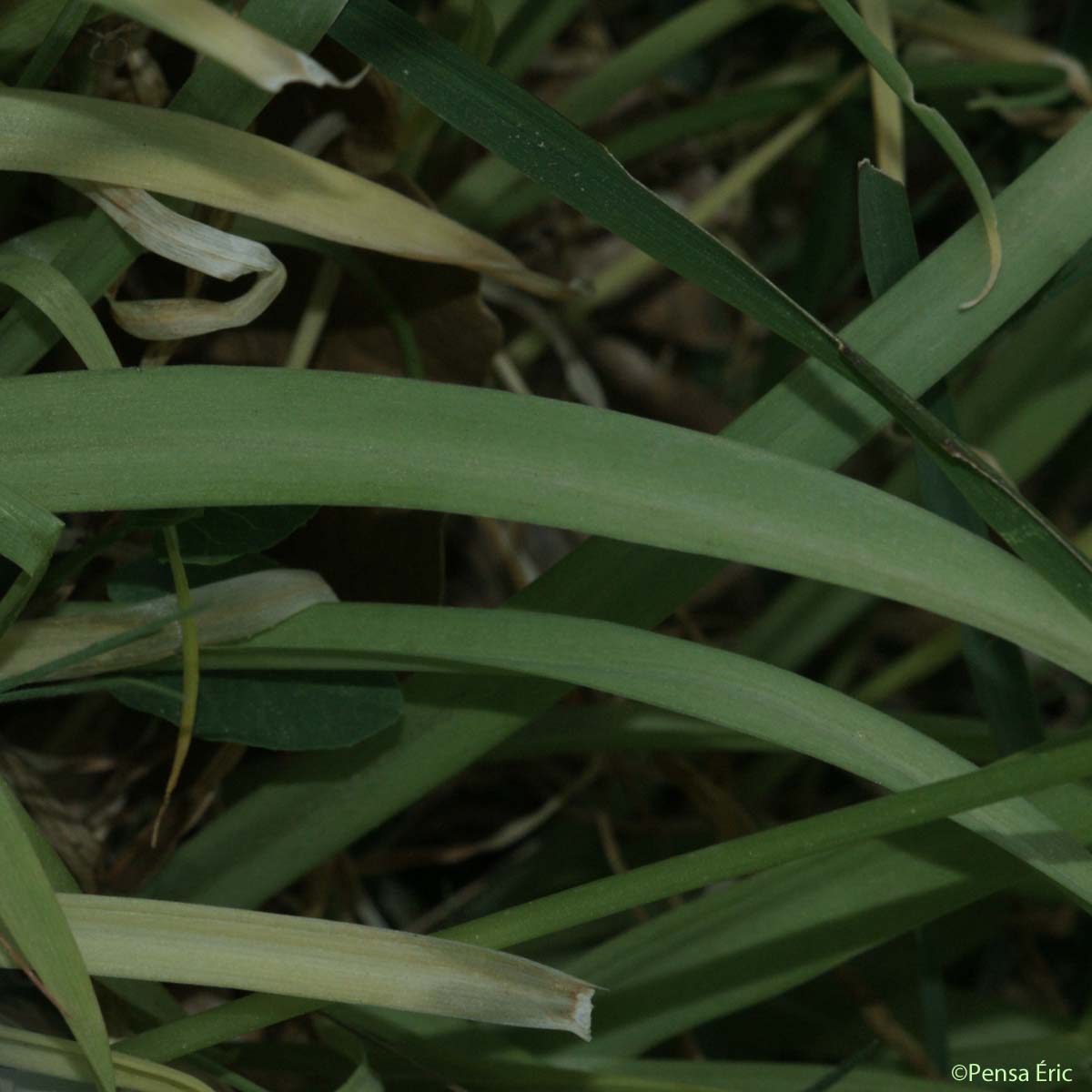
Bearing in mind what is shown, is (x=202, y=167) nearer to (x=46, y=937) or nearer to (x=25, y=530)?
(x=25, y=530)

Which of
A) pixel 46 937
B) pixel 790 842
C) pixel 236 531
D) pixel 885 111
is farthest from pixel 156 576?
pixel 885 111

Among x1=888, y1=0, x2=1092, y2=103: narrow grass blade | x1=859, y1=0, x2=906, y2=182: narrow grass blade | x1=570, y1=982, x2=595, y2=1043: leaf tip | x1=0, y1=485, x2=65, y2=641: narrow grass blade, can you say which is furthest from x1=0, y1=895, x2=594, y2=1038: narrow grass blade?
x1=888, y1=0, x2=1092, y2=103: narrow grass blade

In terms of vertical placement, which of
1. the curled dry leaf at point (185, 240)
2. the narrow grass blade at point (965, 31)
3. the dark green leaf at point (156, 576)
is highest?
the narrow grass blade at point (965, 31)

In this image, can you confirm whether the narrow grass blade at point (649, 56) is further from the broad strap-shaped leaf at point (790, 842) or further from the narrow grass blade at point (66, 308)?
the broad strap-shaped leaf at point (790, 842)

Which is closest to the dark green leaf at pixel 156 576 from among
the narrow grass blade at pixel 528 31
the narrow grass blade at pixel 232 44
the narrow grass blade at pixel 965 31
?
the narrow grass blade at pixel 232 44

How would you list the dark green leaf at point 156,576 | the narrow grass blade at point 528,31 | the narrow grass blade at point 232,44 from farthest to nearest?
1. the narrow grass blade at point 528,31
2. the dark green leaf at point 156,576
3. the narrow grass blade at point 232,44

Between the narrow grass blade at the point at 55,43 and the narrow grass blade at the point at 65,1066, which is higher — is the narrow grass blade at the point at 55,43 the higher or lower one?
the higher one

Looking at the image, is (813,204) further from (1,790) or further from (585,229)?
(1,790)

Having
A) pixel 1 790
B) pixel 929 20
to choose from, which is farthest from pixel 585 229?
pixel 1 790
